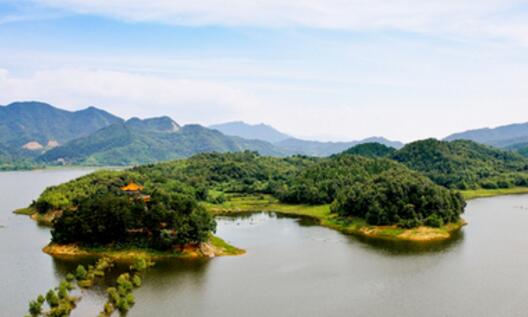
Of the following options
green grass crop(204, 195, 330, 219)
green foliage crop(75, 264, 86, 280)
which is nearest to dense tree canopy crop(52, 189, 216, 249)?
green foliage crop(75, 264, 86, 280)

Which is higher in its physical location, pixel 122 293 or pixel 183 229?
pixel 183 229

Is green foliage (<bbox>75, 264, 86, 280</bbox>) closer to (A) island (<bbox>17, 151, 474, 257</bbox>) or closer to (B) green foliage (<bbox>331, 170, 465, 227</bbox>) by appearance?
(A) island (<bbox>17, 151, 474, 257</bbox>)

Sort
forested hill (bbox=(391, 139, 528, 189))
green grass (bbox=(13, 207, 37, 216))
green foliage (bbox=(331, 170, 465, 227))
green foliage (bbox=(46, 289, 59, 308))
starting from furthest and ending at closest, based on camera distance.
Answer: forested hill (bbox=(391, 139, 528, 189)) → green grass (bbox=(13, 207, 37, 216)) → green foliage (bbox=(331, 170, 465, 227)) → green foliage (bbox=(46, 289, 59, 308))

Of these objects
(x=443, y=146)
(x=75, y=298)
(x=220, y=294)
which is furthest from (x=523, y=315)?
(x=443, y=146)

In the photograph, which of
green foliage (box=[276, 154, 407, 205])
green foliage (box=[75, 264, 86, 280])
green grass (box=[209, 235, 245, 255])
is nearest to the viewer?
green foliage (box=[75, 264, 86, 280])

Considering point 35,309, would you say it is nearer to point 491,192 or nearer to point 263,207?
point 263,207

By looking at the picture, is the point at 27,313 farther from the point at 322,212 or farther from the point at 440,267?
the point at 322,212

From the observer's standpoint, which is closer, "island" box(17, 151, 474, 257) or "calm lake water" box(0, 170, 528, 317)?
"calm lake water" box(0, 170, 528, 317)

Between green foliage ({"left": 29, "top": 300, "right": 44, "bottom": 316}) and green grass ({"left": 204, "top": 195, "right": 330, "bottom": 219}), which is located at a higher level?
green grass ({"left": 204, "top": 195, "right": 330, "bottom": 219})
